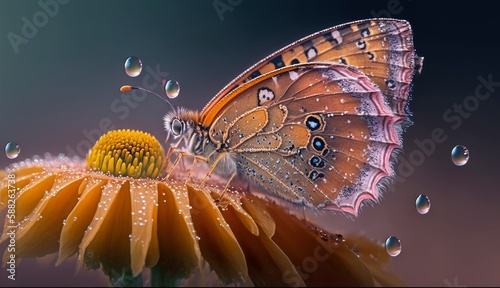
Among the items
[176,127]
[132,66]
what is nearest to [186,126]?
[176,127]

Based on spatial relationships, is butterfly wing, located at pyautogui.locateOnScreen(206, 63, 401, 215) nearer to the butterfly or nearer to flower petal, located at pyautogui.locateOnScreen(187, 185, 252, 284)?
the butterfly

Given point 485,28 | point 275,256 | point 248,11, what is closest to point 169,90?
point 275,256

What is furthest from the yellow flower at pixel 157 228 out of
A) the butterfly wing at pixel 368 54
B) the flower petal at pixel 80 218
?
the butterfly wing at pixel 368 54

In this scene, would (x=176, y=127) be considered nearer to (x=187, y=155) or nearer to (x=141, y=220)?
(x=187, y=155)

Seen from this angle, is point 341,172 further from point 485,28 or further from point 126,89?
point 485,28

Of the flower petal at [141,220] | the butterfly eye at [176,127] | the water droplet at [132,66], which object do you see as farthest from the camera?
the butterfly eye at [176,127]

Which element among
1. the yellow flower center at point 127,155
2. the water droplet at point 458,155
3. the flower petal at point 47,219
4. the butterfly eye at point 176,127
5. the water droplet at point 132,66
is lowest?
the flower petal at point 47,219

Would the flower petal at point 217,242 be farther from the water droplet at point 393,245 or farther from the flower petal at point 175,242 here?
the water droplet at point 393,245

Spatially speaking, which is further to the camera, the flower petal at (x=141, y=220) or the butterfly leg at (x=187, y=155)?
the butterfly leg at (x=187, y=155)

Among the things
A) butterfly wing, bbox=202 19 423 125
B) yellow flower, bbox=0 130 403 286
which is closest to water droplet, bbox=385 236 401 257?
yellow flower, bbox=0 130 403 286
